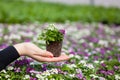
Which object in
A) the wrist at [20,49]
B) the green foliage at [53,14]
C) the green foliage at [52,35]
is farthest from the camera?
the green foliage at [53,14]

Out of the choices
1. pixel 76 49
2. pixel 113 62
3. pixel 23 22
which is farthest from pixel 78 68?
pixel 23 22

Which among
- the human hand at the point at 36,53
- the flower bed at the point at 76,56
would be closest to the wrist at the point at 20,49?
the human hand at the point at 36,53

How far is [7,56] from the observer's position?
237 inches

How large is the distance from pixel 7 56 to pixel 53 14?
6543mm

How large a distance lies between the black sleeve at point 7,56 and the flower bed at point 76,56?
129 millimetres

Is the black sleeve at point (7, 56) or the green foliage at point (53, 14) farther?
the green foliage at point (53, 14)

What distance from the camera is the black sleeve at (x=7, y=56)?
5.97 metres

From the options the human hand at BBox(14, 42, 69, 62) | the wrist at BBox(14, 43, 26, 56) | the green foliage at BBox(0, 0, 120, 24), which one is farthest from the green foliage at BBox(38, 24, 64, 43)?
the green foliage at BBox(0, 0, 120, 24)

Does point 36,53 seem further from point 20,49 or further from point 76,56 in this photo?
point 76,56

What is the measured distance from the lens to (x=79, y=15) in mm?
12648

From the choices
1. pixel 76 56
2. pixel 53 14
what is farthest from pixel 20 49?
pixel 53 14

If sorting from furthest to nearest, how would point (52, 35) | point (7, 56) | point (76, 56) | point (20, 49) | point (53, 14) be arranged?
1. point (53, 14)
2. point (76, 56)
3. point (52, 35)
4. point (20, 49)
5. point (7, 56)

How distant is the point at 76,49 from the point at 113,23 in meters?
4.89

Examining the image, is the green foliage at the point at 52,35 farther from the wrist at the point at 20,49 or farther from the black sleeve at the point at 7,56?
the black sleeve at the point at 7,56
